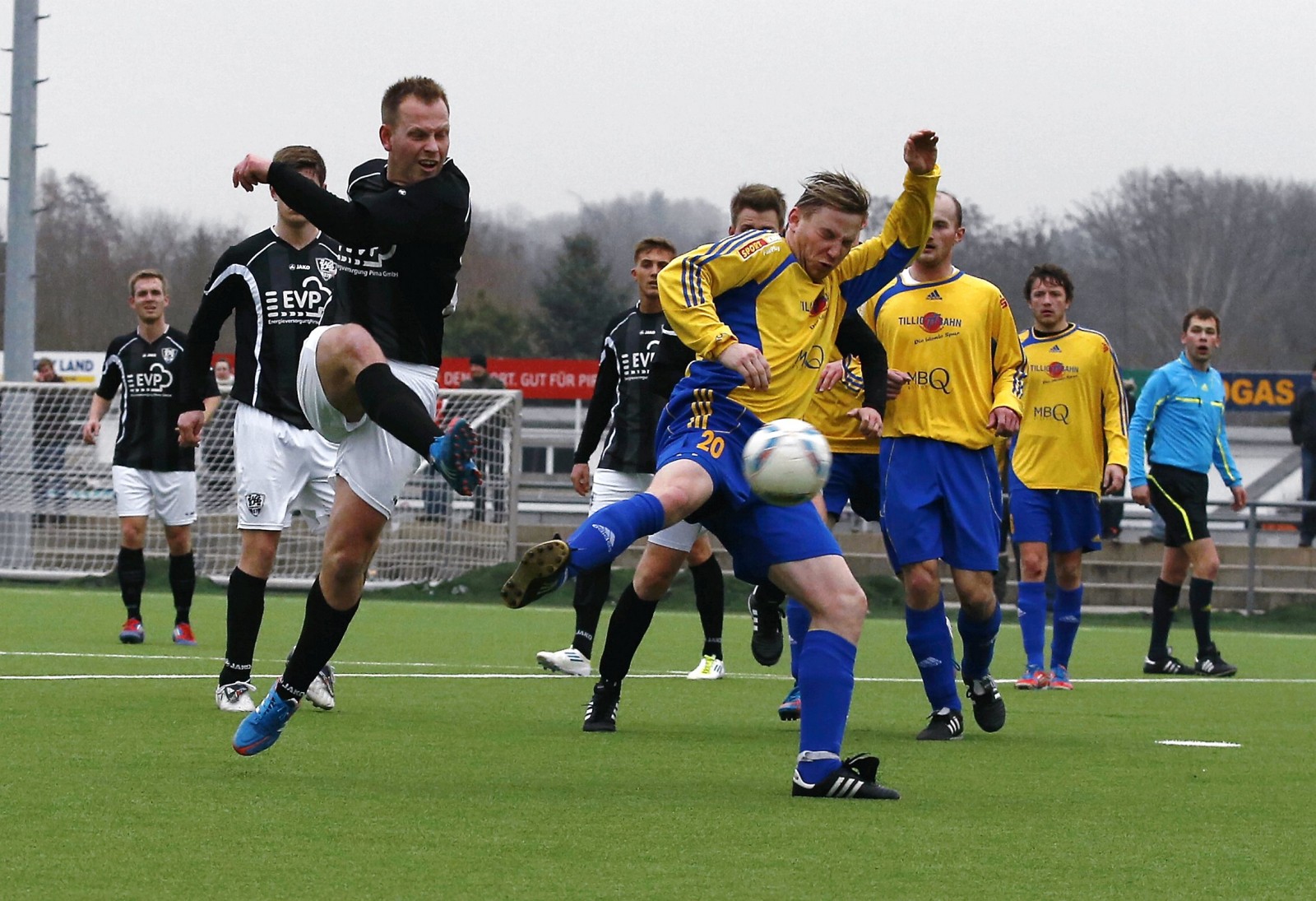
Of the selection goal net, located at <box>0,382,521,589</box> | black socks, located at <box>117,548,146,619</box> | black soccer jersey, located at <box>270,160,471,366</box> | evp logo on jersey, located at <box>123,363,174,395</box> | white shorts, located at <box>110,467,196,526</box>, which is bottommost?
goal net, located at <box>0,382,521,589</box>

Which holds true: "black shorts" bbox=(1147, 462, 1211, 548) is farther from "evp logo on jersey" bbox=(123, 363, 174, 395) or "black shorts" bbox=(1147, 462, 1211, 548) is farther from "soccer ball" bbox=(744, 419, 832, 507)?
"soccer ball" bbox=(744, 419, 832, 507)

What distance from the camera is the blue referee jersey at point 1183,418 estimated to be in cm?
1258

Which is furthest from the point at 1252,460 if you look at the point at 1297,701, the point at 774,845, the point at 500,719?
the point at 774,845

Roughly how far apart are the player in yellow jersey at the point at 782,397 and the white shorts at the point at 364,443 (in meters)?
0.83

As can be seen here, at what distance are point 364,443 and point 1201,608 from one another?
819cm

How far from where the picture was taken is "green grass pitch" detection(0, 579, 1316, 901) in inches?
161

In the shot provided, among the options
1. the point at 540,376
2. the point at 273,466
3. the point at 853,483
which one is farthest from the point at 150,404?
the point at 540,376

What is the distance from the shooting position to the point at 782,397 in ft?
19.1

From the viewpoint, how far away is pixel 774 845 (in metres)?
4.51

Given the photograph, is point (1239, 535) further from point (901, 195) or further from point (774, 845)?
point (774, 845)

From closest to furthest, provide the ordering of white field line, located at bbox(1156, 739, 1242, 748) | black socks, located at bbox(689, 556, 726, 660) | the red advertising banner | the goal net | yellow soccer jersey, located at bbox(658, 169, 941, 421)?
yellow soccer jersey, located at bbox(658, 169, 941, 421), white field line, located at bbox(1156, 739, 1242, 748), black socks, located at bbox(689, 556, 726, 660), the goal net, the red advertising banner

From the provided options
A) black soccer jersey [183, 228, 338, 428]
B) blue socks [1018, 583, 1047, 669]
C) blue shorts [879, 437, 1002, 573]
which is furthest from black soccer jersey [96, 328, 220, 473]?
blue shorts [879, 437, 1002, 573]

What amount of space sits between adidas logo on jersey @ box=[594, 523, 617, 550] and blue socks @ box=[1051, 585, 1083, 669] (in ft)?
20.4

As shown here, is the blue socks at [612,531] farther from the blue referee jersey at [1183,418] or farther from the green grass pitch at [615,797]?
the blue referee jersey at [1183,418]
